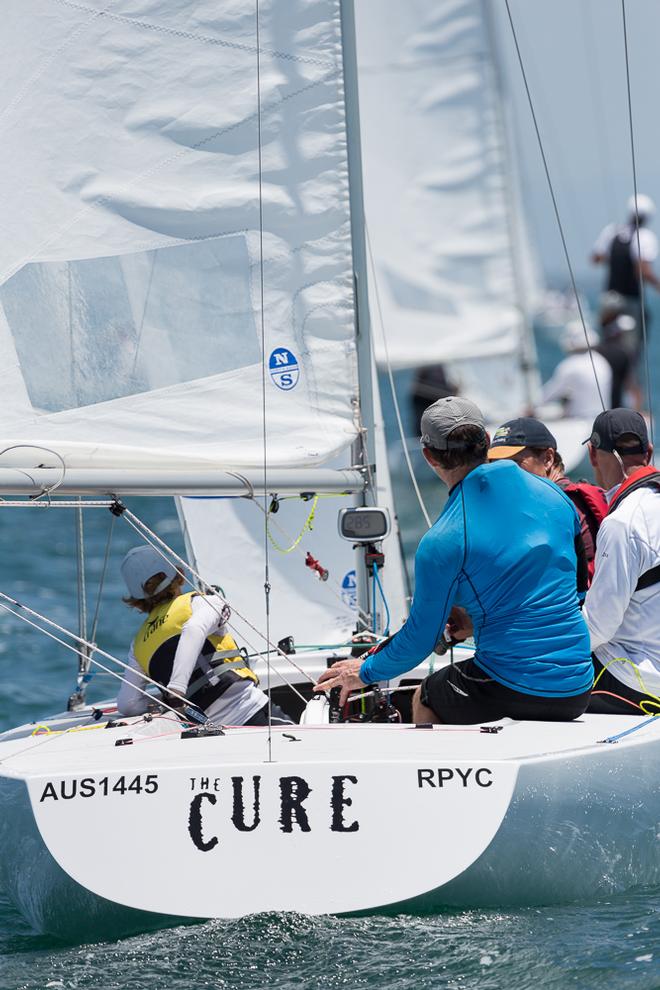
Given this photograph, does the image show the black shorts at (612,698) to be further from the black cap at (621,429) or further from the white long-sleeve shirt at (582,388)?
the white long-sleeve shirt at (582,388)

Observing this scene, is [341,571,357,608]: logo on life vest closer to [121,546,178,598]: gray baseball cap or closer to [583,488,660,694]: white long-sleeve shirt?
[121,546,178,598]: gray baseball cap

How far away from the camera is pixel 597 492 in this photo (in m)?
4.21

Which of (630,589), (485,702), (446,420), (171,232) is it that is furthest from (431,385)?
(446,420)

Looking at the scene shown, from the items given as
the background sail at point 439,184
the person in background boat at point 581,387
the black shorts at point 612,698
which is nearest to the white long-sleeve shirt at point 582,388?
the person in background boat at point 581,387

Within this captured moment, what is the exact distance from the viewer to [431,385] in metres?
14.0

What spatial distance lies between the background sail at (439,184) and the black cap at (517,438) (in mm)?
8431

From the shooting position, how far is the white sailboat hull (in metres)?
3.08

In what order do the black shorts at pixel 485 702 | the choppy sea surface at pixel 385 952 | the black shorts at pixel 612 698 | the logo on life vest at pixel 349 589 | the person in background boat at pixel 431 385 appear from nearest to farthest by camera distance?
1. the choppy sea surface at pixel 385 952
2. the black shorts at pixel 485 702
3. the black shorts at pixel 612 698
4. the logo on life vest at pixel 349 589
5. the person in background boat at pixel 431 385

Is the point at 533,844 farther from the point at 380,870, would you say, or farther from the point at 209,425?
the point at 209,425

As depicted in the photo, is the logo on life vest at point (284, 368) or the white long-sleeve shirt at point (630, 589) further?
the logo on life vest at point (284, 368)

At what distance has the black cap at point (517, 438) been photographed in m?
4.12

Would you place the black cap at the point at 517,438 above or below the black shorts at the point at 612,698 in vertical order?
above

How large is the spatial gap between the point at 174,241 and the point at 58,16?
2.31 ft

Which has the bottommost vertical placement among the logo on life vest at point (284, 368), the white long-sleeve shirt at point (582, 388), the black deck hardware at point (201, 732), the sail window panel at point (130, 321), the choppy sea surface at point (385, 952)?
the choppy sea surface at point (385, 952)
